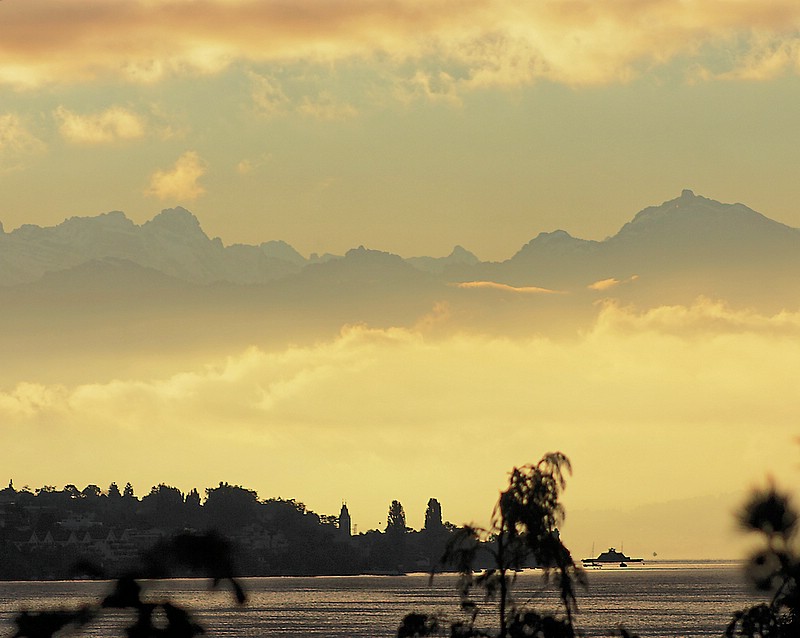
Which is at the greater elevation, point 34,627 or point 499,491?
point 499,491

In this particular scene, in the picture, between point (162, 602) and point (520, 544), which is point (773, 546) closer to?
point (520, 544)

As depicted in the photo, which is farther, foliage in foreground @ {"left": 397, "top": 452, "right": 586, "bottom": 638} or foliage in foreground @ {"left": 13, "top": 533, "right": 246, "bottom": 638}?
foliage in foreground @ {"left": 397, "top": 452, "right": 586, "bottom": 638}

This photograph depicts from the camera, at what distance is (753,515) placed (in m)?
22.7

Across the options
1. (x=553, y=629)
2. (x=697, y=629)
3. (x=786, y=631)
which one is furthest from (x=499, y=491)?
(x=697, y=629)

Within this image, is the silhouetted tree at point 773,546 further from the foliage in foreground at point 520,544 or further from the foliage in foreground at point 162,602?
the foliage in foreground at point 162,602

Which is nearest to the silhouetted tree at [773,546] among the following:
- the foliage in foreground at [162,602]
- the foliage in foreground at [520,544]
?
the foliage in foreground at [520,544]

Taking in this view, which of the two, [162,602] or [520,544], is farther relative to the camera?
[520,544]

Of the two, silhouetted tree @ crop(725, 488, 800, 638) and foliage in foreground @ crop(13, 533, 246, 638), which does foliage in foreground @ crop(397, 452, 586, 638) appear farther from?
foliage in foreground @ crop(13, 533, 246, 638)

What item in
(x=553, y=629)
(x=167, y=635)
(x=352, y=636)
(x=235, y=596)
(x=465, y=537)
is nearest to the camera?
(x=235, y=596)

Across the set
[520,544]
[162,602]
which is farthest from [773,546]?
[162,602]

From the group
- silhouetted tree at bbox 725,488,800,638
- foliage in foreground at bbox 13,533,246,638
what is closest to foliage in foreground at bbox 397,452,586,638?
silhouetted tree at bbox 725,488,800,638

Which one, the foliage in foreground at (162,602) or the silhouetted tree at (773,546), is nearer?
the foliage in foreground at (162,602)

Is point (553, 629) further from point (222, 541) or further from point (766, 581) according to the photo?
point (222, 541)

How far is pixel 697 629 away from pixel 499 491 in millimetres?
178110
